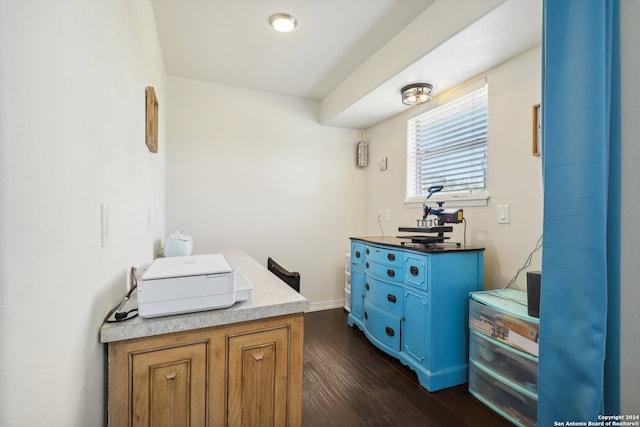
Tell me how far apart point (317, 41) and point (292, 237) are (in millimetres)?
2009

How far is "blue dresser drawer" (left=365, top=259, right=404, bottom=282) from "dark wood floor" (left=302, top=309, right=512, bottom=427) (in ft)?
2.17

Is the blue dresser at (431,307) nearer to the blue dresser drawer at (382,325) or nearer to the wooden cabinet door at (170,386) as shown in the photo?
the blue dresser drawer at (382,325)

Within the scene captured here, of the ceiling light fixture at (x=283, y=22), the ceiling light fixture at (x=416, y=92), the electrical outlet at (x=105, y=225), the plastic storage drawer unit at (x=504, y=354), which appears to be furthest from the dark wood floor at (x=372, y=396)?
the ceiling light fixture at (x=283, y=22)

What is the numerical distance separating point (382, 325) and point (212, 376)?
1.70 meters

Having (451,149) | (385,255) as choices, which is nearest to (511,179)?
(451,149)

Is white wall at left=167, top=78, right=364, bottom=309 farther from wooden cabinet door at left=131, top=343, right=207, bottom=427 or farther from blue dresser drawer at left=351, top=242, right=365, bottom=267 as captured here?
wooden cabinet door at left=131, top=343, right=207, bottom=427

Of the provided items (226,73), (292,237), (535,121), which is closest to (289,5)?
(226,73)

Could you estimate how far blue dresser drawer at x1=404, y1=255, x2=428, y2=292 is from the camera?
2002mm

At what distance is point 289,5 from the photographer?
192 cm

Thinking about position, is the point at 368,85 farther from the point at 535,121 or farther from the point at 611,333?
the point at 611,333

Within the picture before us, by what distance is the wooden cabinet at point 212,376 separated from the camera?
92 cm

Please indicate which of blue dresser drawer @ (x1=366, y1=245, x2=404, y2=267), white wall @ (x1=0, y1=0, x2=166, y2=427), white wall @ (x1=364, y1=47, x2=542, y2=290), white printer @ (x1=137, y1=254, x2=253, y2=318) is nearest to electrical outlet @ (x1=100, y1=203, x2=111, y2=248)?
white wall @ (x1=0, y1=0, x2=166, y2=427)

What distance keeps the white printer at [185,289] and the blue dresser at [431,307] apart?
54.3 inches

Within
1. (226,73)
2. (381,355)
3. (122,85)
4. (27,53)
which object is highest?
(226,73)
